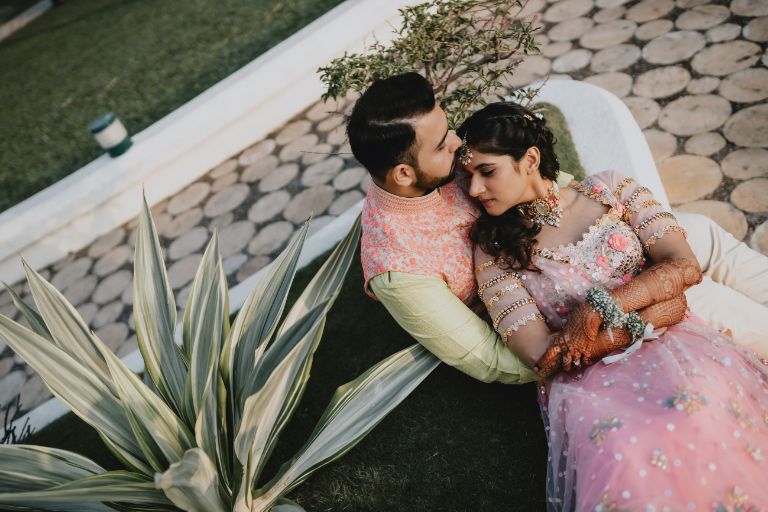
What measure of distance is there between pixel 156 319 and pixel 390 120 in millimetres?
1176

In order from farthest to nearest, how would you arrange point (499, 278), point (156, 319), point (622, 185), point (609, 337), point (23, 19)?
point (23, 19) < point (156, 319) < point (622, 185) < point (499, 278) < point (609, 337)

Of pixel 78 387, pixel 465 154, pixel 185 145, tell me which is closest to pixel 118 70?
pixel 185 145

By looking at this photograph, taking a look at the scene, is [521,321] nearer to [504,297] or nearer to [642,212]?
[504,297]

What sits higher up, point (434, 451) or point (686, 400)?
point (686, 400)

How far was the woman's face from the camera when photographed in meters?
1.92

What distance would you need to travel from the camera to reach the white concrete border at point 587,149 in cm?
278

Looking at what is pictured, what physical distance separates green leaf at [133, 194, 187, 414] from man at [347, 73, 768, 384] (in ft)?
2.64

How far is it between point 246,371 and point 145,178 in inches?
101

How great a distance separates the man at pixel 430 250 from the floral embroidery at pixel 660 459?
59 cm

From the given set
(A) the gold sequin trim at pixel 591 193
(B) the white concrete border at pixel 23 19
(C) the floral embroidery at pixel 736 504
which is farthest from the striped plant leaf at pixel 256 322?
(B) the white concrete border at pixel 23 19

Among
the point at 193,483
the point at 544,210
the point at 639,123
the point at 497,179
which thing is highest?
the point at 497,179

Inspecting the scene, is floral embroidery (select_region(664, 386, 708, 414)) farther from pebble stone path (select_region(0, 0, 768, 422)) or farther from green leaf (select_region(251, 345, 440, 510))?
pebble stone path (select_region(0, 0, 768, 422))

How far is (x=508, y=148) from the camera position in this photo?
192 cm

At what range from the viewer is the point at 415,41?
8.35 ft
